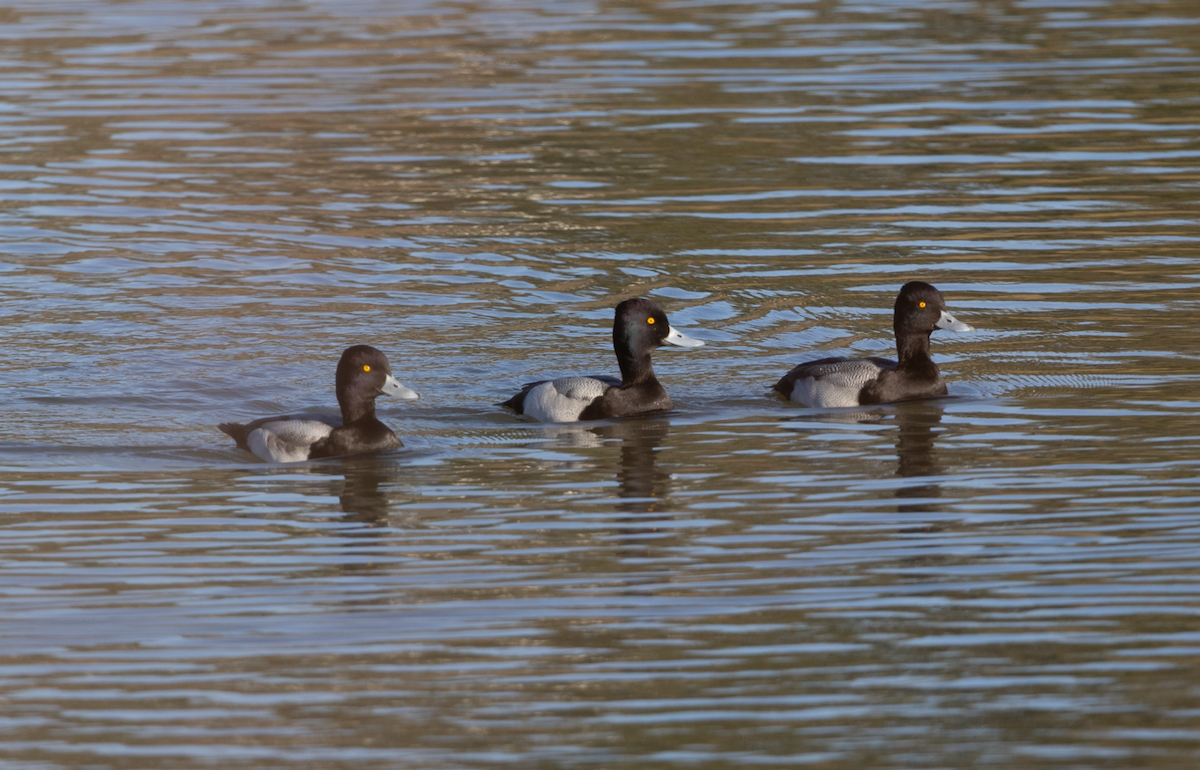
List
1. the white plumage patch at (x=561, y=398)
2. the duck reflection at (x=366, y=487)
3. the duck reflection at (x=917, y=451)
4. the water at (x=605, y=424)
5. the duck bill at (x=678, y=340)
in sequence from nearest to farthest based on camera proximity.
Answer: the water at (x=605, y=424) → the duck reflection at (x=917, y=451) → the duck reflection at (x=366, y=487) → the white plumage patch at (x=561, y=398) → the duck bill at (x=678, y=340)

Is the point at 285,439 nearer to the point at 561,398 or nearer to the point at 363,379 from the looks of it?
the point at 363,379

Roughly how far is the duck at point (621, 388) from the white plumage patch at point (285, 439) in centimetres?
165

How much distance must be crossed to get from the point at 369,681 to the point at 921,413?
20.9 feet

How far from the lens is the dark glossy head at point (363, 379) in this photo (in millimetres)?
12320

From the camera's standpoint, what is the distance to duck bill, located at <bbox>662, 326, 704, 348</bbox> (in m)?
13.8

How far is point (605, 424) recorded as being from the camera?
13.0 m

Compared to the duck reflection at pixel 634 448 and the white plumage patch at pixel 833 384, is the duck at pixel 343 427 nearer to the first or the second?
the duck reflection at pixel 634 448

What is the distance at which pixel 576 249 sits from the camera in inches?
729

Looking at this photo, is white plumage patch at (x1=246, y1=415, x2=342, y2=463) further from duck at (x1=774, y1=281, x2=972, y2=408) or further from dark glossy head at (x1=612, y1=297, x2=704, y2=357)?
duck at (x1=774, y1=281, x2=972, y2=408)

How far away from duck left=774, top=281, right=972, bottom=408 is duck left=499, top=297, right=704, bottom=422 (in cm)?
99

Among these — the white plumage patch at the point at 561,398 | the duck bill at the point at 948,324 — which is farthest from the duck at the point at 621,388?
the duck bill at the point at 948,324

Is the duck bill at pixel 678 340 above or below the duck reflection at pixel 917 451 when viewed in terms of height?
above

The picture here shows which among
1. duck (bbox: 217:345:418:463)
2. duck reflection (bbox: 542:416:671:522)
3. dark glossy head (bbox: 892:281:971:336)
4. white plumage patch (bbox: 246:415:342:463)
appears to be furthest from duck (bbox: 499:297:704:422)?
dark glossy head (bbox: 892:281:971:336)

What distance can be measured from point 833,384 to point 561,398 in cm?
198
